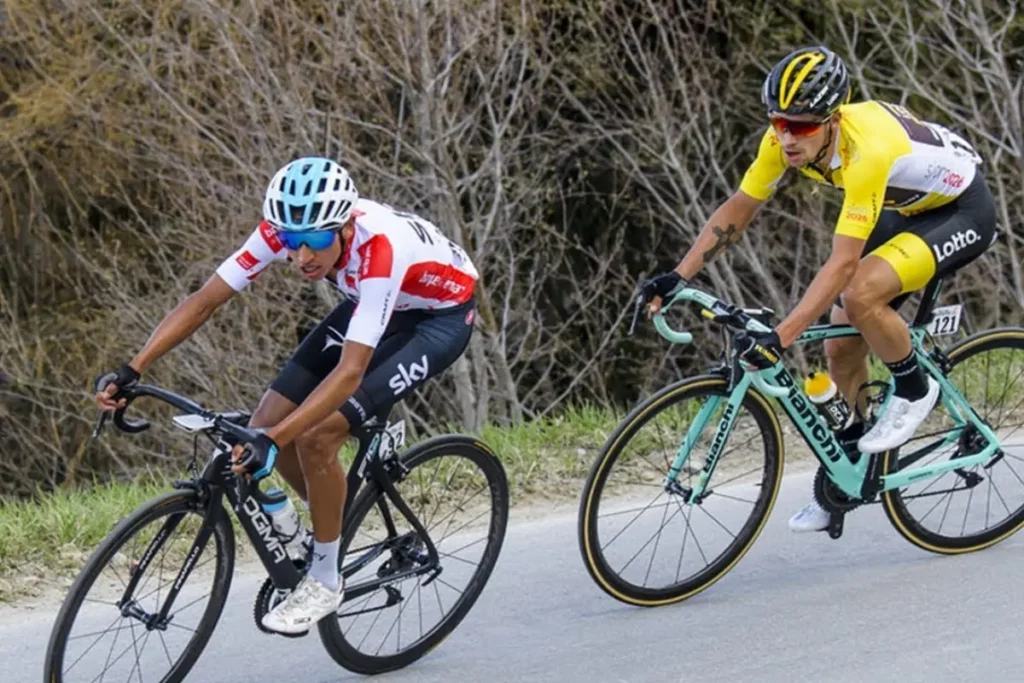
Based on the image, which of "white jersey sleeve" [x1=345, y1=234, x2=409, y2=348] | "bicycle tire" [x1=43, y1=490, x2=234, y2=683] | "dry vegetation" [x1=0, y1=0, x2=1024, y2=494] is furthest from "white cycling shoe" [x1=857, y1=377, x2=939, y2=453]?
"dry vegetation" [x1=0, y1=0, x2=1024, y2=494]

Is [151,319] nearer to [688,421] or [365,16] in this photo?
[365,16]

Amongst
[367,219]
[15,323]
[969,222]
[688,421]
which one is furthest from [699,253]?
[15,323]

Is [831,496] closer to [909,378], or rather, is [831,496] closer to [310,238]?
[909,378]

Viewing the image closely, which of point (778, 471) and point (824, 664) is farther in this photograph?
point (778, 471)

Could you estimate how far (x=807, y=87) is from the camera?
5.04 metres

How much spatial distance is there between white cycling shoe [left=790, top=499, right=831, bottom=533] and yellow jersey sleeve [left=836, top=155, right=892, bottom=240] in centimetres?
117

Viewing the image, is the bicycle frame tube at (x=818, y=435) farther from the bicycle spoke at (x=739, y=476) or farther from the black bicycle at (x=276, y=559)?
the black bicycle at (x=276, y=559)

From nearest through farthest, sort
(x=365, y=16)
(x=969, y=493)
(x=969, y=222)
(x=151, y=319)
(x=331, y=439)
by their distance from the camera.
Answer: (x=331, y=439), (x=969, y=222), (x=969, y=493), (x=365, y=16), (x=151, y=319)

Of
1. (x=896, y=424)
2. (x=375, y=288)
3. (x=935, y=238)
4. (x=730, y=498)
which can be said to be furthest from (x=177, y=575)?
(x=935, y=238)

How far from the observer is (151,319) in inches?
506

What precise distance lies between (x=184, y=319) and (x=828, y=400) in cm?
229

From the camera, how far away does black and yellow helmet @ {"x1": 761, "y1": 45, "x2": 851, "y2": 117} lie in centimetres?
504

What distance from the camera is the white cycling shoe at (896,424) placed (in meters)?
5.48

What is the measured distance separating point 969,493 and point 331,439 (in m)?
2.71
